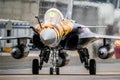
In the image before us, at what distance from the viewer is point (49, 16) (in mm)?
28125

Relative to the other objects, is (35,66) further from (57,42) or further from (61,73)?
(61,73)

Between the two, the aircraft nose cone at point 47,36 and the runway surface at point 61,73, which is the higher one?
the aircraft nose cone at point 47,36

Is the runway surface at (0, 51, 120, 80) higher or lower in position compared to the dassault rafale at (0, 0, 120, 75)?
lower

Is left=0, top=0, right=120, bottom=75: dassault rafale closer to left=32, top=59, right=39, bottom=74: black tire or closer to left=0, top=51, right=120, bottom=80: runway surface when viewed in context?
left=32, top=59, right=39, bottom=74: black tire

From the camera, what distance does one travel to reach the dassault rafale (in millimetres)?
27047

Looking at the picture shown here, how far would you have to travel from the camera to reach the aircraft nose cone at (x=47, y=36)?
26.2 metres

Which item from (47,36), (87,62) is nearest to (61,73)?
(87,62)

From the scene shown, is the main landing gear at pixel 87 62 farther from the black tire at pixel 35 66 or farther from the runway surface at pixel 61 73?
the black tire at pixel 35 66

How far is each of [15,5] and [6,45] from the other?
6264 mm

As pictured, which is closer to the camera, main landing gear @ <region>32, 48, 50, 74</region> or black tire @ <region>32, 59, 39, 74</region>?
main landing gear @ <region>32, 48, 50, 74</region>

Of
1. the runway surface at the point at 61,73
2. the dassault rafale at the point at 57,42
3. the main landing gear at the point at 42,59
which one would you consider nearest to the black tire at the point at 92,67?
the dassault rafale at the point at 57,42

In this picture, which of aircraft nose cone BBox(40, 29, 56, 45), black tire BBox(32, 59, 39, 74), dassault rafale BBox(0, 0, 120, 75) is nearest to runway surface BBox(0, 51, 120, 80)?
black tire BBox(32, 59, 39, 74)

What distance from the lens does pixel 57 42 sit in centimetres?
2745

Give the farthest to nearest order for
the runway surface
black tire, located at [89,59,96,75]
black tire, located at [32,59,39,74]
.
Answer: black tire, located at [89,59,96,75] → black tire, located at [32,59,39,74] → the runway surface
